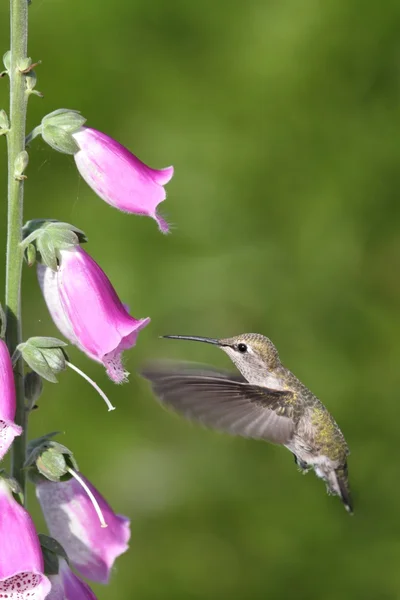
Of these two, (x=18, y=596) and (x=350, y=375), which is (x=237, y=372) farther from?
(x=350, y=375)

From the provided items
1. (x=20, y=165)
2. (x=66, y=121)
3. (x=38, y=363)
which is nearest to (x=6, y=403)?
(x=38, y=363)

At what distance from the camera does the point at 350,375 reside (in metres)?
3.25

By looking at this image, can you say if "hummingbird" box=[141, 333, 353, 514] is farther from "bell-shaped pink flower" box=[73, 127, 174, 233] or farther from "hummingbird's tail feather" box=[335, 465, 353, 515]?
"bell-shaped pink flower" box=[73, 127, 174, 233]

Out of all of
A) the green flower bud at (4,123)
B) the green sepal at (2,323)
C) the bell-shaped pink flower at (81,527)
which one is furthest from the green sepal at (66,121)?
the bell-shaped pink flower at (81,527)

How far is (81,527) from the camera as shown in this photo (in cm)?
162

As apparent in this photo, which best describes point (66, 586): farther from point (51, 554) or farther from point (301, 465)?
point (301, 465)

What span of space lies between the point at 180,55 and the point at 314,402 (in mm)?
1771

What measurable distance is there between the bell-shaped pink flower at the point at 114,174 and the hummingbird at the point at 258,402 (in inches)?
10.7

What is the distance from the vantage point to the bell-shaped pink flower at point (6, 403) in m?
1.35

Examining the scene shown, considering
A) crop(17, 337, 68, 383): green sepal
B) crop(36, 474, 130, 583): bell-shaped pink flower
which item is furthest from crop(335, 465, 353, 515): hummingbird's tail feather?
crop(17, 337, 68, 383): green sepal

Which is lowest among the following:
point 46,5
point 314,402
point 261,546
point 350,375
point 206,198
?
point 261,546

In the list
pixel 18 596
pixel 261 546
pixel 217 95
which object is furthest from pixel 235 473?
pixel 18 596

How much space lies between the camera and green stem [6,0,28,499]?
138 cm

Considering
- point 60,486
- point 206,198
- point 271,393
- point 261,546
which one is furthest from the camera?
point 206,198
